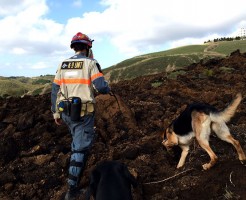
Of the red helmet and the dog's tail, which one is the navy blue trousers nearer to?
the red helmet

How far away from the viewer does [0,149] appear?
7383 millimetres

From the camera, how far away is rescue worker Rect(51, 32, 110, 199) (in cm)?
491

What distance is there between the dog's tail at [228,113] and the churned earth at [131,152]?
2.22 feet

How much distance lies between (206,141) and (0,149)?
13.8 feet

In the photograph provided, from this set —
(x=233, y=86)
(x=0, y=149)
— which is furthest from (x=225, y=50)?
(x=0, y=149)

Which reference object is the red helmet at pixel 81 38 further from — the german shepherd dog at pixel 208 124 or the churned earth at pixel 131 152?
the german shepherd dog at pixel 208 124

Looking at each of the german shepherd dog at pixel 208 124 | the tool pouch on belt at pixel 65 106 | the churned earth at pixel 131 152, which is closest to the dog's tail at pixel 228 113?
the german shepherd dog at pixel 208 124

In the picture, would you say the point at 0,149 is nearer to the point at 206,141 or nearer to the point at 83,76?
the point at 83,76

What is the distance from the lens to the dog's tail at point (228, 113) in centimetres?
559

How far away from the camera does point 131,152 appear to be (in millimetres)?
6781

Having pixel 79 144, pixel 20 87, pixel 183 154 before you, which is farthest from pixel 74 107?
pixel 20 87

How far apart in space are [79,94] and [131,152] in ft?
7.23

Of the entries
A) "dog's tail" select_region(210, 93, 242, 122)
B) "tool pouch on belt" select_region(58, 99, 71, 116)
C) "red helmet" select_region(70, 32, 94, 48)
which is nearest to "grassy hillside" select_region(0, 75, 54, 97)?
"tool pouch on belt" select_region(58, 99, 71, 116)

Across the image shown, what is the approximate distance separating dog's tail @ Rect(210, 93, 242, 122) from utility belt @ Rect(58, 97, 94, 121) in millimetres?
1972
